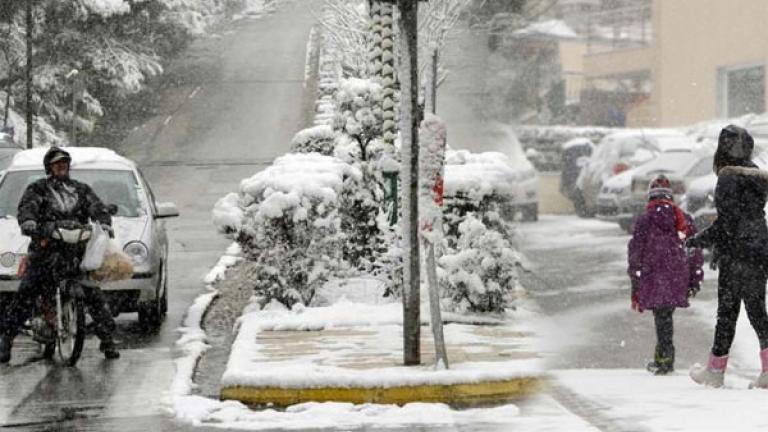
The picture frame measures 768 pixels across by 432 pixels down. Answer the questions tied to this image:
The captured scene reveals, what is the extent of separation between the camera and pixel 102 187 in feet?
45.7

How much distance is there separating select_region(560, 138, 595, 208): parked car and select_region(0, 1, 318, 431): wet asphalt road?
8.85 feet

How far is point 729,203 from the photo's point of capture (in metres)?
9.47

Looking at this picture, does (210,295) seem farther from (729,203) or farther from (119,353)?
(729,203)

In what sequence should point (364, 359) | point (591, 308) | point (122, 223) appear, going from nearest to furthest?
point (364, 359)
point (122, 223)
point (591, 308)

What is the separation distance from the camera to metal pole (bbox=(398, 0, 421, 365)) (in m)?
9.71

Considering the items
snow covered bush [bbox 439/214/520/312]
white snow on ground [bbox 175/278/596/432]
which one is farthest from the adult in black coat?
snow covered bush [bbox 439/214/520/312]

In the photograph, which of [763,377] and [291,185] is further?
A: [291,185]

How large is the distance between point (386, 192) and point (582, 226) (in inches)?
379

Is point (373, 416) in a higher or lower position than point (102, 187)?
lower

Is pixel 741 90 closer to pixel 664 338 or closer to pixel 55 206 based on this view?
pixel 664 338

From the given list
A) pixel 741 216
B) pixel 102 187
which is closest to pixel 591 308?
pixel 102 187

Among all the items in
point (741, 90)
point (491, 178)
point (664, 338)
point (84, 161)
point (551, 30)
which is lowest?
point (664, 338)

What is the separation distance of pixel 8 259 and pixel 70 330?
5.44ft

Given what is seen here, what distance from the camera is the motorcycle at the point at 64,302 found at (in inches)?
439
